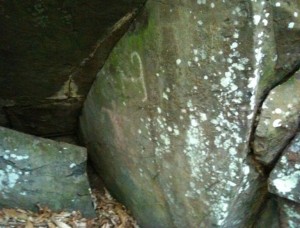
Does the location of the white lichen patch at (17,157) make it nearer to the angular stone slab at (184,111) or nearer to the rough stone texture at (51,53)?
the rough stone texture at (51,53)

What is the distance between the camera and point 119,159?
2453mm

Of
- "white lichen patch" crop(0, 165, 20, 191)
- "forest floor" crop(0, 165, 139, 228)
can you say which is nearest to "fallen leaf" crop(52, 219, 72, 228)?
"forest floor" crop(0, 165, 139, 228)

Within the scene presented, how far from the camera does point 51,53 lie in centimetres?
218

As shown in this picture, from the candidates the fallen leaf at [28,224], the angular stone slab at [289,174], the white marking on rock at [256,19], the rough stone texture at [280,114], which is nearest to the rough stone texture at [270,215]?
the angular stone slab at [289,174]

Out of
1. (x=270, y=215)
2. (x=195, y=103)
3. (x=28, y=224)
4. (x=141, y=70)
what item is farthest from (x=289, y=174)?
(x=28, y=224)

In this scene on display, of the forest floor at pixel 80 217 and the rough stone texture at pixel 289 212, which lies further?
the forest floor at pixel 80 217

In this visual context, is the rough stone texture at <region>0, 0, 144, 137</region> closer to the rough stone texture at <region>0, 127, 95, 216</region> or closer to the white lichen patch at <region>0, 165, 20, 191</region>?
the rough stone texture at <region>0, 127, 95, 216</region>

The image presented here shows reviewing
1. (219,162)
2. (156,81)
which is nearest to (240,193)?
(219,162)

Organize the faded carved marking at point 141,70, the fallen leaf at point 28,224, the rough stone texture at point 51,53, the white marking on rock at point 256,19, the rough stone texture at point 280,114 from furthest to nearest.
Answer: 1. the fallen leaf at point 28,224
2. the faded carved marking at point 141,70
3. the rough stone texture at point 51,53
4. the rough stone texture at point 280,114
5. the white marking on rock at point 256,19

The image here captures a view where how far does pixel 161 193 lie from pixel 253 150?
0.53 meters

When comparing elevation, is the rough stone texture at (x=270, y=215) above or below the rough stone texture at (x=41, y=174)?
below

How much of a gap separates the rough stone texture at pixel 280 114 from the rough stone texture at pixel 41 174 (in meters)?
0.93

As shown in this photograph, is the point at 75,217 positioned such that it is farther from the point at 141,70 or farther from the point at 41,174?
the point at 141,70

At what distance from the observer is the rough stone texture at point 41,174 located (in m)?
2.34
